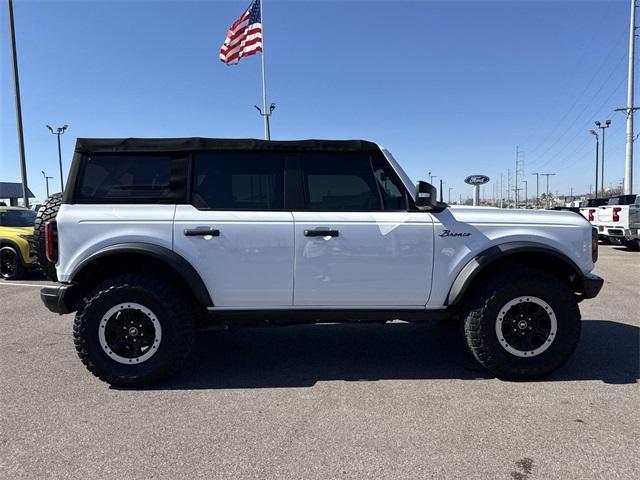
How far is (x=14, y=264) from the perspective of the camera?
923 centimetres

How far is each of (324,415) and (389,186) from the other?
196cm

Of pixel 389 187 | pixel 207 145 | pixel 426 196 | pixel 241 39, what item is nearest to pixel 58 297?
pixel 207 145

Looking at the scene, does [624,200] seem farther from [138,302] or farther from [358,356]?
[138,302]

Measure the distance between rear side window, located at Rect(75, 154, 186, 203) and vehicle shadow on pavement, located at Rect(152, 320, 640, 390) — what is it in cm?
162

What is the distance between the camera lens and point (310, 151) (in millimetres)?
3877

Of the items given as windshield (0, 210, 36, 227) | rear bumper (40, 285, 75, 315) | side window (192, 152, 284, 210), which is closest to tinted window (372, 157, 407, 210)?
side window (192, 152, 284, 210)

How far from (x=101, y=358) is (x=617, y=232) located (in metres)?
15.0

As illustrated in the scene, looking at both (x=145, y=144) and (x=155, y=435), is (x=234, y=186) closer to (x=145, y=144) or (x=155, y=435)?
(x=145, y=144)

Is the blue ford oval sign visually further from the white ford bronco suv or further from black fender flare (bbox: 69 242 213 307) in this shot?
black fender flare (bbox: 69 242 213 307)

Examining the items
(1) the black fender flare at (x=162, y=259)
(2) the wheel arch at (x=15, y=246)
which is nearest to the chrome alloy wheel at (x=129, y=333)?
(1) the black fender flare at (x=162, y=259)

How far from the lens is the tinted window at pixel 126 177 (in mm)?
3744

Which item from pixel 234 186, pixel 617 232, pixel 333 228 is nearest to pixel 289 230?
pixel 333 228

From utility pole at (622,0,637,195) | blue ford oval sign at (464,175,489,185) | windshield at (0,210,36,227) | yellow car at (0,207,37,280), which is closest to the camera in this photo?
blue ford oval sign at (464,175,489,185)

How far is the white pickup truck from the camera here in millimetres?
13141
